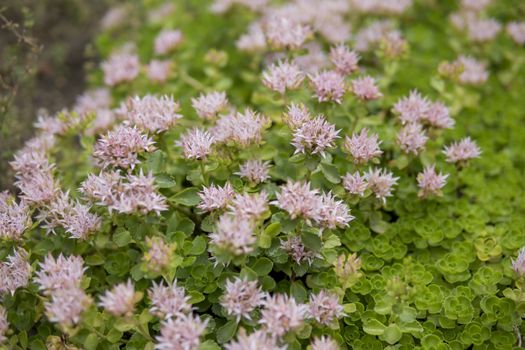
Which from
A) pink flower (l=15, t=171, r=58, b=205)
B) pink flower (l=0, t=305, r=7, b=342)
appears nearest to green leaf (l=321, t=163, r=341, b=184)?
pink flower (l=15, t=171, r=58, b=205)

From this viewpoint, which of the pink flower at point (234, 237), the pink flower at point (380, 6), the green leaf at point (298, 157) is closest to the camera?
the pink flower at point (234, 237)

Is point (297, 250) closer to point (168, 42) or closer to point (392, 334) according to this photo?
point (392, 334)

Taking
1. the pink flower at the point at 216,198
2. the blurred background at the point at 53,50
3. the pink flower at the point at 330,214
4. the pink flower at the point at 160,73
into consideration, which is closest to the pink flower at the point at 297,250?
the pink flower at the point at 330,214

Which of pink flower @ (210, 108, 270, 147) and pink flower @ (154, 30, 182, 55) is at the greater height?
pink flower @ (210, 108, 270, 147)

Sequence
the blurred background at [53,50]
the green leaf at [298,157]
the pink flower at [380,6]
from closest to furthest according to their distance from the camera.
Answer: the green leaf at [298,157]
the pink flower at [380,6]
the blurred background at [53,50]

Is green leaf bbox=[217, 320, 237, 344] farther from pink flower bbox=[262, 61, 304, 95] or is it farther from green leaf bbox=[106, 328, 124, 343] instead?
pink flower bbox=[262, 61, 304, 95]

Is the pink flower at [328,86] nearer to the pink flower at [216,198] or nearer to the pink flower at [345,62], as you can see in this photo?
the pink flower at [345,62]
